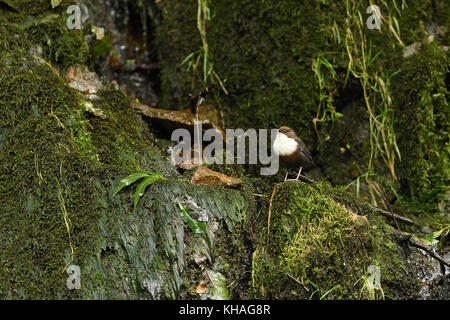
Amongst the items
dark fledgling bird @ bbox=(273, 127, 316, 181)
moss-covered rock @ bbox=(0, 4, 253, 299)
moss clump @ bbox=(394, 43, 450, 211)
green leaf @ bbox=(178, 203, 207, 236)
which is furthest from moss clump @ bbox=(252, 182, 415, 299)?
moss clump @ bbox=(394, 43, 450, 211)

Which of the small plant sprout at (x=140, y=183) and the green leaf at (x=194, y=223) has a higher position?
the small plant sprout at (x=140, y=183)

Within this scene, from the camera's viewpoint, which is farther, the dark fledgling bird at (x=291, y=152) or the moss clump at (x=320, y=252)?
the dark fledgling bird at (x=291, y=152)

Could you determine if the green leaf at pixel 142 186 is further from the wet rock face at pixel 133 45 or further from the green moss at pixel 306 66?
the wet rock face at pixel 133 45

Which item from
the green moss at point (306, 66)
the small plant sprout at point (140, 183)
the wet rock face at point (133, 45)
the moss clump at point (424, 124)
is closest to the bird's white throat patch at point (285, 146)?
the green moss at point (306, 66)

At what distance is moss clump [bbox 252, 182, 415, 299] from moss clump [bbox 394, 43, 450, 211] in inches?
45.9

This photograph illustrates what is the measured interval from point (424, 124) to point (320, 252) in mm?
1995

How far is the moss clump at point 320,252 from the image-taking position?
288 cm

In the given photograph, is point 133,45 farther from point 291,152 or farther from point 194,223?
point 194,223

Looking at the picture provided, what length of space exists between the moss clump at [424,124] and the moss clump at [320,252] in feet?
3.82

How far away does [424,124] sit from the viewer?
14.1 ft

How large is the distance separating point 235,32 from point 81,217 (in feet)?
8.60

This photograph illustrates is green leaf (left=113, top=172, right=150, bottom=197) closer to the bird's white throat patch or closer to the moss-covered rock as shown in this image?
the moss-covered rock

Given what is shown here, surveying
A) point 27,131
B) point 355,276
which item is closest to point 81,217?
point 27,131

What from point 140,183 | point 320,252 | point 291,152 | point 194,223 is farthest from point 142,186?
point 291,152
